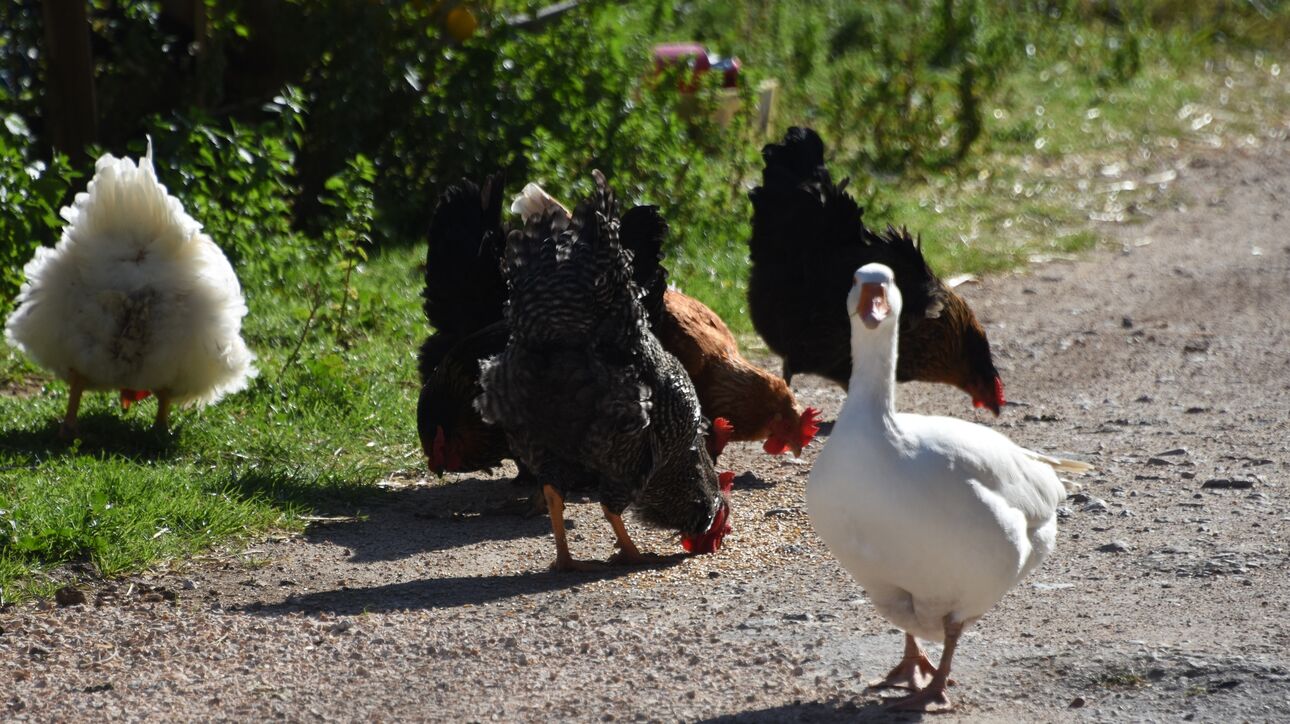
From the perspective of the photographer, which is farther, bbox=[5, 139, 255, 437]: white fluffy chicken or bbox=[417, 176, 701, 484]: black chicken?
bbox=[5, 139, 255, 437]: white fluffy chicken

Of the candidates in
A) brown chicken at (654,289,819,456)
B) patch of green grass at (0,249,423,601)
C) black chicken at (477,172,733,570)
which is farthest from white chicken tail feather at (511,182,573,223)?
patch of green grass at (0,249,423,601)

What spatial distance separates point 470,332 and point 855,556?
2.88m

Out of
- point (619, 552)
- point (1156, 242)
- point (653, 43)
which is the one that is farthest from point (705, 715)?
point (653, 43)

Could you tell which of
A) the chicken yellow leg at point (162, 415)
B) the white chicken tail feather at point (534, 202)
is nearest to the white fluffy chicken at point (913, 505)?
the white chicken tail feather at point (534, 202)

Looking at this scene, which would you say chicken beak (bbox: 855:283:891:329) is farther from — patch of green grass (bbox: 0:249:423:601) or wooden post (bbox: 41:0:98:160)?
wooden post (bbox: 41:0:98:160)

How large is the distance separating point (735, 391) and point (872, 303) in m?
2.30

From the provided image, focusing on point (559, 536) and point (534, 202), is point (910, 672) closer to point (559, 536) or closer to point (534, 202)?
point (559, 536)

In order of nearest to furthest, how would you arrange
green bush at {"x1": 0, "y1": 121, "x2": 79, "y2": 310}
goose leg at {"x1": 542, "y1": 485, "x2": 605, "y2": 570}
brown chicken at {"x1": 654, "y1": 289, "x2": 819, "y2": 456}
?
goose leg at {"x1": 542, "y1": 485, "x2": 605, "y2": 570}
brown chicken at {"x1": 654, "y1": 289, "x2": 819, "y2": 456}
green bush at {"x1": 0, "y1": 121, "x2": 79, "y2": 310}

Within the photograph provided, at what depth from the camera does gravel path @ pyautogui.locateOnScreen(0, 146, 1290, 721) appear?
3789mm

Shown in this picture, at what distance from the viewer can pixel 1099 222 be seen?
1066 cm

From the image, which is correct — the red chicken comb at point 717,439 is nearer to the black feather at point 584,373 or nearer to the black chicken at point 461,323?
the black feather at point 584,373

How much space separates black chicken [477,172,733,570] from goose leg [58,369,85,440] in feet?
6.63

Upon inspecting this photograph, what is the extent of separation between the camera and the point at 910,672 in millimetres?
3840

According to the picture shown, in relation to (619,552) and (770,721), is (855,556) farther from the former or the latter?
(619,552)
